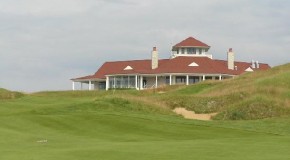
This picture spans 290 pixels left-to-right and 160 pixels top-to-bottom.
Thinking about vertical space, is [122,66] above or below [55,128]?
above

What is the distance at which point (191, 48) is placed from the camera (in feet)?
295

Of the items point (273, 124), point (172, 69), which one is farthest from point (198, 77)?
point (273, 124)

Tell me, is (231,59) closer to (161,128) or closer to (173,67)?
(173,67)

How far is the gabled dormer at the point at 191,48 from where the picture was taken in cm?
8938

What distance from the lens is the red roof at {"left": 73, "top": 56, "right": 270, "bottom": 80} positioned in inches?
3268

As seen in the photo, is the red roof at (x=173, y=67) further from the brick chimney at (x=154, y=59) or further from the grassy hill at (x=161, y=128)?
the grassy hill at (x=161, y=128)

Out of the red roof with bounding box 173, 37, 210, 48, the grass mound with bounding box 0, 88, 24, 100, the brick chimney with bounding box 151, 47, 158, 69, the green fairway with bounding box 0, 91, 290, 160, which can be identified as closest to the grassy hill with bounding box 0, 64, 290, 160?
the green fairway with bounding box 0, 91, 290, 160

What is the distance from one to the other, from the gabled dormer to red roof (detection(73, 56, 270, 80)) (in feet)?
6.93

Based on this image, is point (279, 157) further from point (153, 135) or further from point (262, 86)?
point (262, 86)

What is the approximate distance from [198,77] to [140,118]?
52642mm

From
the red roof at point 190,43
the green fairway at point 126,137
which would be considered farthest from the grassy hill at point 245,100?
the red roof at point 190,43

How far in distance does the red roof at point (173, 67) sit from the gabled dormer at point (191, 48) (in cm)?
211

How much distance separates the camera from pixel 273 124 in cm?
3266

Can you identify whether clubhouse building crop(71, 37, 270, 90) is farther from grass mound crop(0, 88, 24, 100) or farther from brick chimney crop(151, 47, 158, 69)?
grass mound crop(0, 88, 24, 100)
